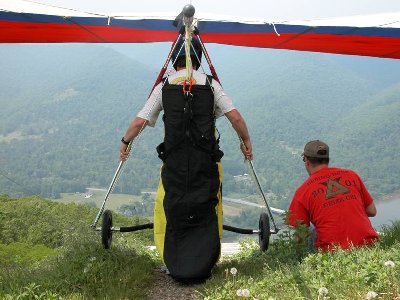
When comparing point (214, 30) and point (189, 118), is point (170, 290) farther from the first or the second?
point (214, 30)

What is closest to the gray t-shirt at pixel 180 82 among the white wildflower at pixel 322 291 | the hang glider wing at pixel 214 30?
the hang glider wing at pixel 214 30

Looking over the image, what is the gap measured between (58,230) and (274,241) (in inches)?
322

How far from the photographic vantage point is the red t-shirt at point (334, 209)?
395cm

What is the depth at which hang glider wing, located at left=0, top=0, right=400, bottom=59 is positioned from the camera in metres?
5.66

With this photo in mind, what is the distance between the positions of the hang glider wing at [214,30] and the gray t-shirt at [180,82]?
137cm

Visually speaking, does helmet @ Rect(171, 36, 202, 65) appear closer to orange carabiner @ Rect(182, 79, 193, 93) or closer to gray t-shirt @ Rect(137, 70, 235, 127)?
gray t-shirt @ Rect(137, 70, 235, 127)

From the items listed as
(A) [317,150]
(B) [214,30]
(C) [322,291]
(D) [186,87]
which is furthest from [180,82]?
(C) [322,291]

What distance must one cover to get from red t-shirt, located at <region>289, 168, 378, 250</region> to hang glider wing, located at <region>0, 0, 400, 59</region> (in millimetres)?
2261

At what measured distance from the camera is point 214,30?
6.18 metres

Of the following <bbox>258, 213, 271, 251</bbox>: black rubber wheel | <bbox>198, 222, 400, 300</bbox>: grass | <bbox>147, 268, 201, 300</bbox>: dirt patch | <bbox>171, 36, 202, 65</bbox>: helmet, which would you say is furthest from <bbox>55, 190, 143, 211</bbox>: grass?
<bbox>198, 222, 400, 300</bbox>: grass

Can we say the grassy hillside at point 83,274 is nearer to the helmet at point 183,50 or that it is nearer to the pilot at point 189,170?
the pilot at point 189,170

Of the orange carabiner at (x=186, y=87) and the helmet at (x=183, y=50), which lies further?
the helmet at (x=183, y=50)

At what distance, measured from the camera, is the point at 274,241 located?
471 cm

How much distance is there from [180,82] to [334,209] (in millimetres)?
1637
